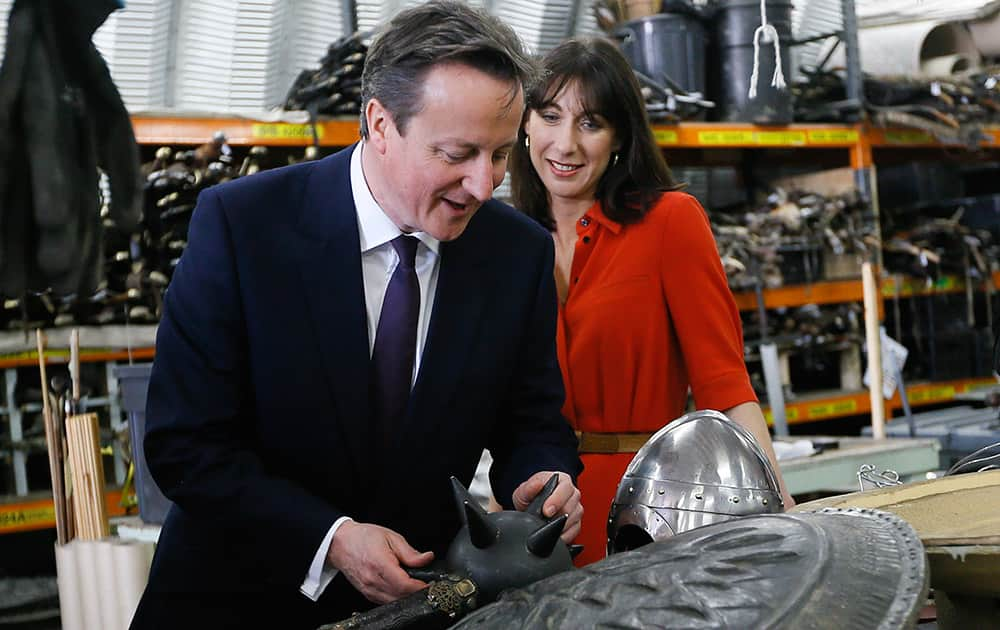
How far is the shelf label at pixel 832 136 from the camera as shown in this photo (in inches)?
203

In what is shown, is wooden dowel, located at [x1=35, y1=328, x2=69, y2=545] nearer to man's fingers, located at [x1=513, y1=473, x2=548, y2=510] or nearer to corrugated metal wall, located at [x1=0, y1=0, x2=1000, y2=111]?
man's fingers, located at [x1=513, y1=473, x2=548, y2=510]

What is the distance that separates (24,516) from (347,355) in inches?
92.0

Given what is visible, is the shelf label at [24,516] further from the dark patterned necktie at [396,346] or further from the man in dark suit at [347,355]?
the dark patterned necktie at [396,346]

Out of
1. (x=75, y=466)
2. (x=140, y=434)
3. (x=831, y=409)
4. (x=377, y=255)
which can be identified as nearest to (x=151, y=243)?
(x=140, y=434)

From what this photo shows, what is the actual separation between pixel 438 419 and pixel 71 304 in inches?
92.1

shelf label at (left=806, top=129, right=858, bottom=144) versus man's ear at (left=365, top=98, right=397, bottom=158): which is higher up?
man's ear at (left=365, top=98, right=397, bottom=158)

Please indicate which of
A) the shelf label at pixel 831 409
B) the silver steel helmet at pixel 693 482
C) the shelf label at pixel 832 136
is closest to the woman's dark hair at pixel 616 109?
the silver steel helmet at pixel 693 482

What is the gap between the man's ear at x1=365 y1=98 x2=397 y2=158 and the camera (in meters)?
1.48

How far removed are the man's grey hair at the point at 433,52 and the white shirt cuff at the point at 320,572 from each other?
1.60 ft

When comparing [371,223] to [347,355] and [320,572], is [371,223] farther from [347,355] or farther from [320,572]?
[320,572]

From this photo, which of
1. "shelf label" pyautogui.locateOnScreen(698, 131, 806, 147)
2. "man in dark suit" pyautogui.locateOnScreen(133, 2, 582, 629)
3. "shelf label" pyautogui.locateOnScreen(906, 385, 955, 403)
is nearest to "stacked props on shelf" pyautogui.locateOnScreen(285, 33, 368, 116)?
"shelf label" pyautogui.locateOnScreen(698, 131, 806, 147)

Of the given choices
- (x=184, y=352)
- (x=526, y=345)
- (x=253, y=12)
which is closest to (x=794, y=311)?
(x=253, y=12)

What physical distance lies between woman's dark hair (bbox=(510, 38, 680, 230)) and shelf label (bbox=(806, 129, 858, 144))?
3.15 m

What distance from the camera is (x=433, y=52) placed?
1431 millimetres
